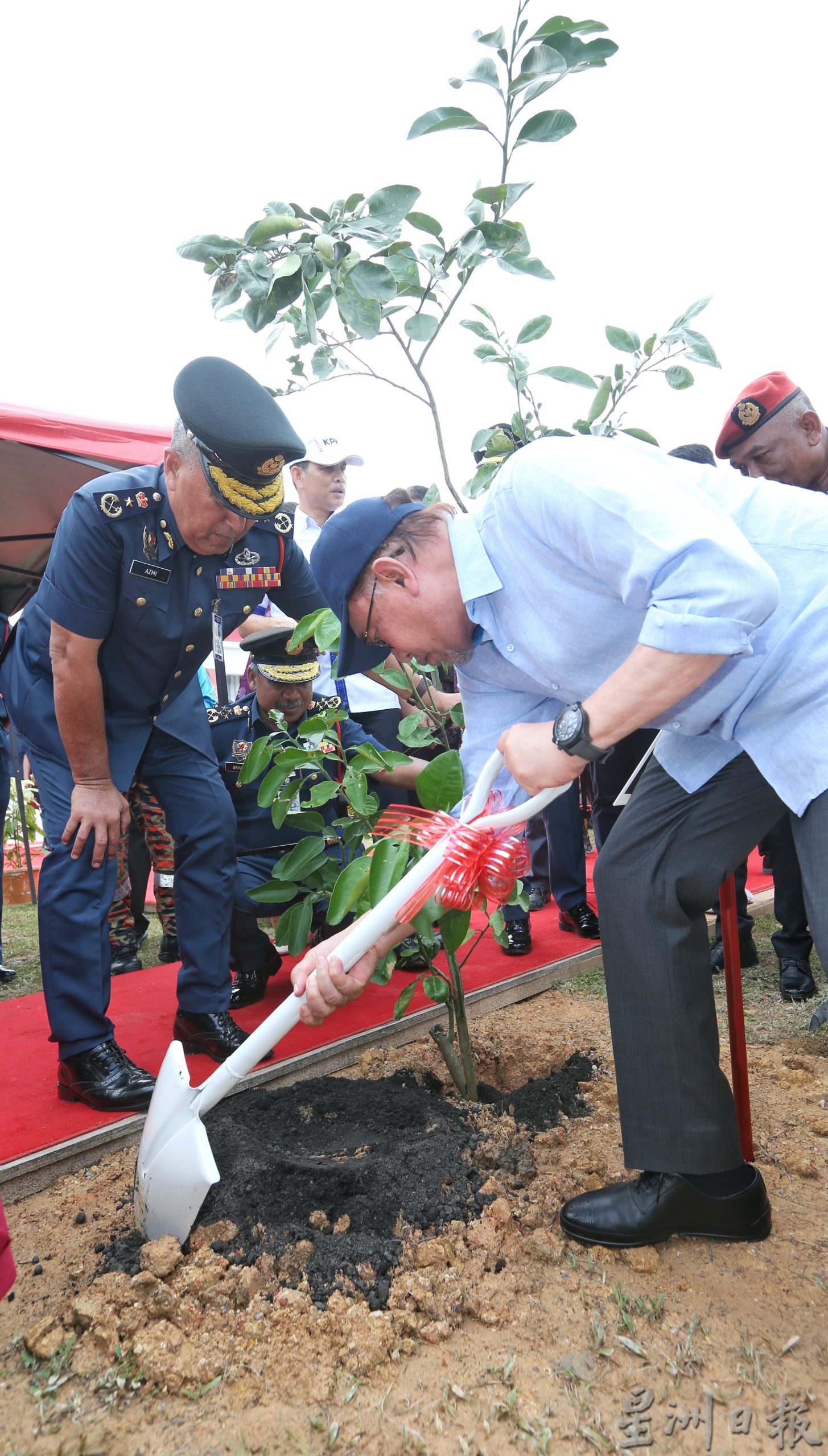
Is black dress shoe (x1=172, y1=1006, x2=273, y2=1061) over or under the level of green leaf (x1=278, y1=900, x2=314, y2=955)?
under

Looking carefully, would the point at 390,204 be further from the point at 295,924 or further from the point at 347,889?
the point at 295,924

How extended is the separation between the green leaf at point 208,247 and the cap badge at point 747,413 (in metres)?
1.57

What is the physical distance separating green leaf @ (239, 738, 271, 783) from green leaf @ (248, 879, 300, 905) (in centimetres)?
29

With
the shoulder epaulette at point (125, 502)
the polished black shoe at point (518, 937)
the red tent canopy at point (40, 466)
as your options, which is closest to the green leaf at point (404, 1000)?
the shoulder epaulette at point (125, 502)

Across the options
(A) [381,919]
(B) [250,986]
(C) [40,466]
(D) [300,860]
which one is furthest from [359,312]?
(C) [40,466]

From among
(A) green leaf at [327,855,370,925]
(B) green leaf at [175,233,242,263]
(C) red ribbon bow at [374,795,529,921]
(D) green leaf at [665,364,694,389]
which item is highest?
(B) green leaf at [175,233,242,263]

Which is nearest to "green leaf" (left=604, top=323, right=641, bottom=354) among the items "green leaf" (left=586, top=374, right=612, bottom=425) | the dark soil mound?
"green leaf" (left=586, top=374, right=612, bottom=425)

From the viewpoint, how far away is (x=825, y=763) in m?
1.30

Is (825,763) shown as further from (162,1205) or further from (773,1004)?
(773,1004)

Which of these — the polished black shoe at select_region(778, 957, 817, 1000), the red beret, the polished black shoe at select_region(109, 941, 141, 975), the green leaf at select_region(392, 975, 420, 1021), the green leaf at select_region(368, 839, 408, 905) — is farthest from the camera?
the polished black shoe at select_region(109, 941, 141, 975)

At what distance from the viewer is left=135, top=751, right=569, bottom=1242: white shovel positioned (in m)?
1.48

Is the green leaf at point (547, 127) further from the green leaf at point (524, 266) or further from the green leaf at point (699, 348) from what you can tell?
the green leaf at point (699, 348)

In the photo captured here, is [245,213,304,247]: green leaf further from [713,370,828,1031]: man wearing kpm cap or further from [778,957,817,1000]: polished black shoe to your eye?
[778,957,817,1000]: polished black shoe

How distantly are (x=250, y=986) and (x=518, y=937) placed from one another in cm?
99
